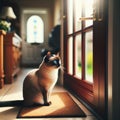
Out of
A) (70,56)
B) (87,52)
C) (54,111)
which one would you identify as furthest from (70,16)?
(54,111)

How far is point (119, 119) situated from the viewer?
1653mm

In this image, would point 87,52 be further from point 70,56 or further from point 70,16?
point 70,16

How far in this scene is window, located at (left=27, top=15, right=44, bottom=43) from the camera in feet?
32.4

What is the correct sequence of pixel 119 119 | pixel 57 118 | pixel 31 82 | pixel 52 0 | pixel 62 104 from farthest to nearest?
pixel 52 0 < pixel 62 104 < pixel 31 82 < pixel 57 118 < pixel 119 119

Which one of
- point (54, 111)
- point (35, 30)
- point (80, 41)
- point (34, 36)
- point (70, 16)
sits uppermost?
point (35, 30)

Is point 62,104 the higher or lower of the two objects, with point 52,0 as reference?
lower

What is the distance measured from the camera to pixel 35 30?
10.1 metres

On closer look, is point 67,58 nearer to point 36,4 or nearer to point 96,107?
point 96,107

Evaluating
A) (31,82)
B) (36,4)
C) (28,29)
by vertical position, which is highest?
(36,4)

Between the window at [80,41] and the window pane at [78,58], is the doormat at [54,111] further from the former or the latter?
the window pane at [78,58]

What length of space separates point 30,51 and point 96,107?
7.58m

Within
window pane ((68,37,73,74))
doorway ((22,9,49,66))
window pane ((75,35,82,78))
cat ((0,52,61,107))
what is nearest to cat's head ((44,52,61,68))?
cat ((0,52,61,107))

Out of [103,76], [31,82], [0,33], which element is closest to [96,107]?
[103,76]

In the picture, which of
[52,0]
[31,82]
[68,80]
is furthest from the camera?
[52,0]
